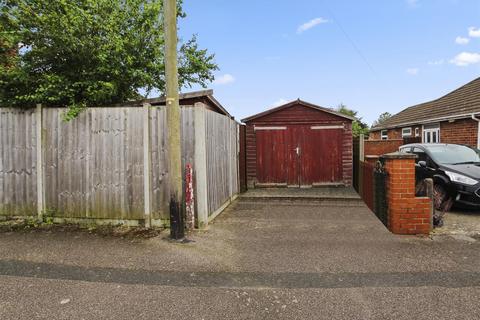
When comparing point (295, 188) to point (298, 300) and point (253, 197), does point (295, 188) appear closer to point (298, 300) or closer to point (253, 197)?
point (253, 197)

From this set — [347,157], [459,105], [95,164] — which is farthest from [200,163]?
[459,105]

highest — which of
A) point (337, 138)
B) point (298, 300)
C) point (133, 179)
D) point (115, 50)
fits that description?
point (115, 50)

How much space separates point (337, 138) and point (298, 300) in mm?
8638

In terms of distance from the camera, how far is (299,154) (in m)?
11.1

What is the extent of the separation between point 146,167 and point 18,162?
2.59m

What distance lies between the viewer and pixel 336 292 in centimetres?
331

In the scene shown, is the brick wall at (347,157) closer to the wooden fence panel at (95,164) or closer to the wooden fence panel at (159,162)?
the wooden fence panel at (159,162)

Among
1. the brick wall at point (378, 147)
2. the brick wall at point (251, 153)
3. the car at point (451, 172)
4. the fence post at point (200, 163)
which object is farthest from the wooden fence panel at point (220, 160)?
the brick wall at point (378, 147)

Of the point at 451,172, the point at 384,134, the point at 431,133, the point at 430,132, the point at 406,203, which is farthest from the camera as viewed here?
the point at 384,134

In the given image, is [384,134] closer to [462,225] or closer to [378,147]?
[378,147]

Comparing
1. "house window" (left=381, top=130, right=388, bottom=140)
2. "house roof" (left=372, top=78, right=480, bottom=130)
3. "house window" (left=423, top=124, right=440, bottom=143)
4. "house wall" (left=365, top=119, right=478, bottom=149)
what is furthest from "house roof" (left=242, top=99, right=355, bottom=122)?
"house window" (left=381, top=130, right=388, bottom=140)

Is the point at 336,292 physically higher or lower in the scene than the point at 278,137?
lower

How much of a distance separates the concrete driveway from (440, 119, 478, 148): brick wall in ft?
28.3

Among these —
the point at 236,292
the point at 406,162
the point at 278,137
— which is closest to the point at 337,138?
the point at 278,137
